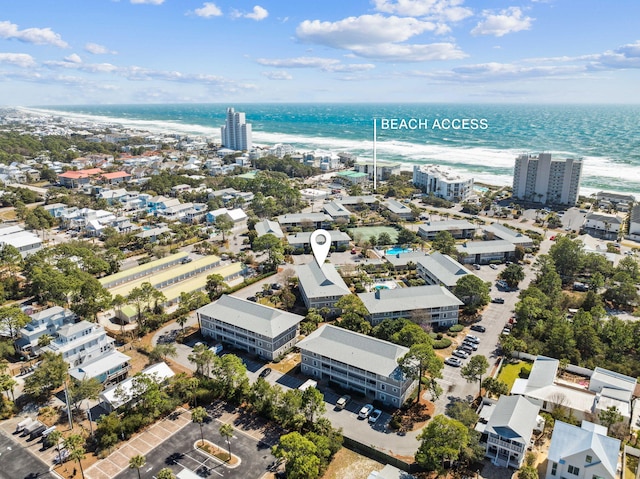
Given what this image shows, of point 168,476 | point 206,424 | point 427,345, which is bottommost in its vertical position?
point 206,424

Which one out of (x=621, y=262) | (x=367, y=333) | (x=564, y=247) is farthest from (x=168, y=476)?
(x=621, y=262)

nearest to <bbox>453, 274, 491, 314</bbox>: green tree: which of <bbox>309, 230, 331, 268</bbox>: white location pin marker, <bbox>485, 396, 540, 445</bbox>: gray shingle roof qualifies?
<bbox>309, 230, 331, 268</bbox>: white location pin marker

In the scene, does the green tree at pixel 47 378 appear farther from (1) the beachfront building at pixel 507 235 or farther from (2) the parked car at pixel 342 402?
(1) the beachfront building at pixel 507 235

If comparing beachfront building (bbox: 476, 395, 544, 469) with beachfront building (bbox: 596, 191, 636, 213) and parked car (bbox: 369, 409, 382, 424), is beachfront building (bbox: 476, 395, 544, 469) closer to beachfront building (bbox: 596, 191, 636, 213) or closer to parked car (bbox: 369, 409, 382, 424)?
parked car (bbox: 369, 409, 382, 424)

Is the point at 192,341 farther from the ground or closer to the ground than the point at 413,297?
closer to the ground

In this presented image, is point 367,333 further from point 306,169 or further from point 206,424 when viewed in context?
point 306,169

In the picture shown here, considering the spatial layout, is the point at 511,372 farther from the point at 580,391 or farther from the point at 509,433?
the point at 509,433

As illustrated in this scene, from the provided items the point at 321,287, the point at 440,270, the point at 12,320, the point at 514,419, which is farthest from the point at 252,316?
the point at 440,270
